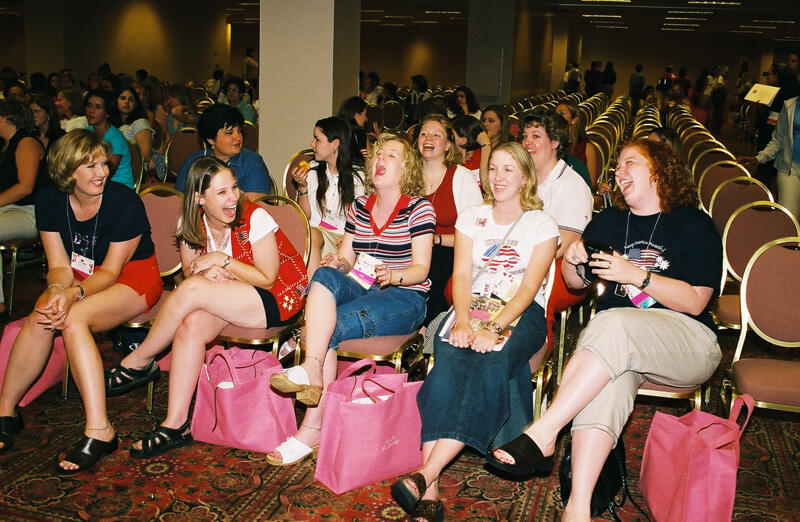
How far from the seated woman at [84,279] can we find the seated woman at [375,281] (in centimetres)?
80

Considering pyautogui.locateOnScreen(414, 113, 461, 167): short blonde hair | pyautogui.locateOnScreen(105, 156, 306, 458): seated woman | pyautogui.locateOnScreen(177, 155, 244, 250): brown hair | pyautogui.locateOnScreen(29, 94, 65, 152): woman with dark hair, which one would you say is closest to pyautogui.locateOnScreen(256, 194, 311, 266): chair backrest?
pyautogui.locateOnScreen(105, 156, 306, 458): seated woman

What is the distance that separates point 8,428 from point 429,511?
187 centimetres

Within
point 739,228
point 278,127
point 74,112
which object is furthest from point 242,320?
point 74,112

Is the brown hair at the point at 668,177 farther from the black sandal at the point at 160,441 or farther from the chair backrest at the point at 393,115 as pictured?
the chair backrest at the point at 393,115

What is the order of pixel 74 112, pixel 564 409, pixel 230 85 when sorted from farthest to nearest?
pixel 230 85
pixel 74 112
pixel 564 409

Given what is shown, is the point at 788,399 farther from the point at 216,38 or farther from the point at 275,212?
the point at 216,38

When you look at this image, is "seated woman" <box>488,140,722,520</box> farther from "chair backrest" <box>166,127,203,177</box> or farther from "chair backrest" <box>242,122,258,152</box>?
"chair backrest" <box>166,127,203,177</box>

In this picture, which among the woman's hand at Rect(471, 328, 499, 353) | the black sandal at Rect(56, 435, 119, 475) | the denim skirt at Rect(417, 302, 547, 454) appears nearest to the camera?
the denim skirt at Rect(417, 302, 547, 454)

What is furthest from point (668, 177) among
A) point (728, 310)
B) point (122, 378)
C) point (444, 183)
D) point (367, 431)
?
point (122, 378)

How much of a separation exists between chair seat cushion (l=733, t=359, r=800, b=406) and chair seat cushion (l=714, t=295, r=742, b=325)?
63cm

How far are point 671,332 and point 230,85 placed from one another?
7.16 meters

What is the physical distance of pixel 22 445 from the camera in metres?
3.24

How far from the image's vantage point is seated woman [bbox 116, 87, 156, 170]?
675cm

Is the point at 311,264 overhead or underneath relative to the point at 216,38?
underneath
